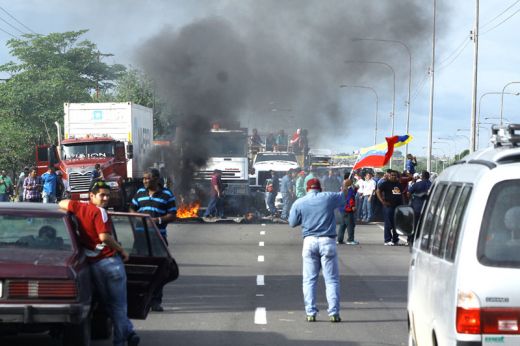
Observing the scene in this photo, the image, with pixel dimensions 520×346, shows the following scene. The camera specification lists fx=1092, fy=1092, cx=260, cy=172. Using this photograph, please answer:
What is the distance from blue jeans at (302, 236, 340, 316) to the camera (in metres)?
12.1

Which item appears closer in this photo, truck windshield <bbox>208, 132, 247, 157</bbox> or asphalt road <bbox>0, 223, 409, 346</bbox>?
asphalt road <bbox>0, 223, 409, 346</bbox>

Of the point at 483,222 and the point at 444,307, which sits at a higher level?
the point at 483,222

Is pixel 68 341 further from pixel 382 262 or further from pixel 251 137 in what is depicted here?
pixel 251 137

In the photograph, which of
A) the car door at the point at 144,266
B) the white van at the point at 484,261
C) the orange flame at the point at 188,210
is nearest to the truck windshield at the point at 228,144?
the orange flame at the point at 188,210

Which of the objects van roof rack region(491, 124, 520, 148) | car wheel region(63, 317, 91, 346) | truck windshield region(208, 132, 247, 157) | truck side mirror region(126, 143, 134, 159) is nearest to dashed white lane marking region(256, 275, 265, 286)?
car wheel region(63, 317, 91, 346)

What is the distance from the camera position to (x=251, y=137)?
45.6 m

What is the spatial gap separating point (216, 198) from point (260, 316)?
21.8 meters

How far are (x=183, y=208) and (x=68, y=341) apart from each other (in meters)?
25.2

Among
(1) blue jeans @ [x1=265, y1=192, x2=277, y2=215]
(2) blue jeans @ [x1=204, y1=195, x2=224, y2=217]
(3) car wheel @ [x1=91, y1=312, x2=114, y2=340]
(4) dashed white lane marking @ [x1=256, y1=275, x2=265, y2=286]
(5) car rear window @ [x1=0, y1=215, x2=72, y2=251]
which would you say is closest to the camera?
(5) car rear window @ [x1=0, y1=215, x2=72, y2=251]

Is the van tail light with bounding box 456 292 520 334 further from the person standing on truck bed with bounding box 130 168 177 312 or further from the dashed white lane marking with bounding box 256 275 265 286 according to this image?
the dashed white lane marking with bounding box 256 275 265 286

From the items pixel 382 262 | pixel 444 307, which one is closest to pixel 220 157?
pixel 382 262

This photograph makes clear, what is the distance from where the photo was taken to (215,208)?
34.1 m

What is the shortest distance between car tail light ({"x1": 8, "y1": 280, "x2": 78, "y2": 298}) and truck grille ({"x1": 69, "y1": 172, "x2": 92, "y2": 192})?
2716cm

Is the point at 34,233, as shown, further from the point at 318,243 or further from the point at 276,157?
the point at 276,157
